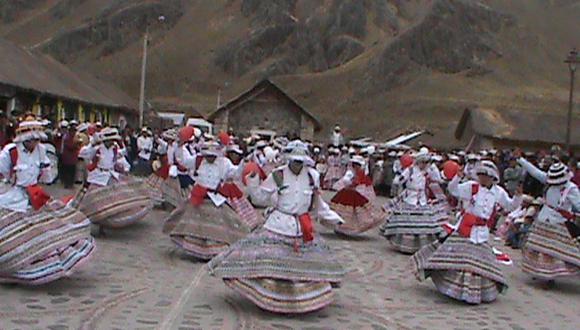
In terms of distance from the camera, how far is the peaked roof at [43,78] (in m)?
26.4

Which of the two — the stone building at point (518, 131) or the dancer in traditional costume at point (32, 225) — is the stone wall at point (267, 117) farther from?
the dancer in traditional costume at point (32, 225)

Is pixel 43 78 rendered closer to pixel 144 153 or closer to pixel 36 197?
pixel 144 153

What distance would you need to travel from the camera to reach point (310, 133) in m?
46.3

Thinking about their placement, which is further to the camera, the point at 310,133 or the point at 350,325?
the point at 310,133

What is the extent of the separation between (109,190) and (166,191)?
11.9 ft

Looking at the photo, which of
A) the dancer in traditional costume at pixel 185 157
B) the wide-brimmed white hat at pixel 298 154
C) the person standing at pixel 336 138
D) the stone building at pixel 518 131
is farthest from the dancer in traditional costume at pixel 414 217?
the stone building at pixel 518 131

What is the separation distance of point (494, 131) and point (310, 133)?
12243 mm

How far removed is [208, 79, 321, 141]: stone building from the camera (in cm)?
4659

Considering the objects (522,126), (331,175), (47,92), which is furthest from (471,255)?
(522,126)

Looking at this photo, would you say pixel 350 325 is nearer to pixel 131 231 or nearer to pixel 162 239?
pixel 162 239

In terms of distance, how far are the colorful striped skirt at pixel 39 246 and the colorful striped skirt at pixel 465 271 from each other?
3980 millimetres

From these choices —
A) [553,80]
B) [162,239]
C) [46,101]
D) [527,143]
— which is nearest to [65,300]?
[162,239]

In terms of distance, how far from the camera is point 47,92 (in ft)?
90.2

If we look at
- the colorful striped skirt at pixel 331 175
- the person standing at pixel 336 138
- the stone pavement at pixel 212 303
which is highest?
the person standing at pixel 336 138
